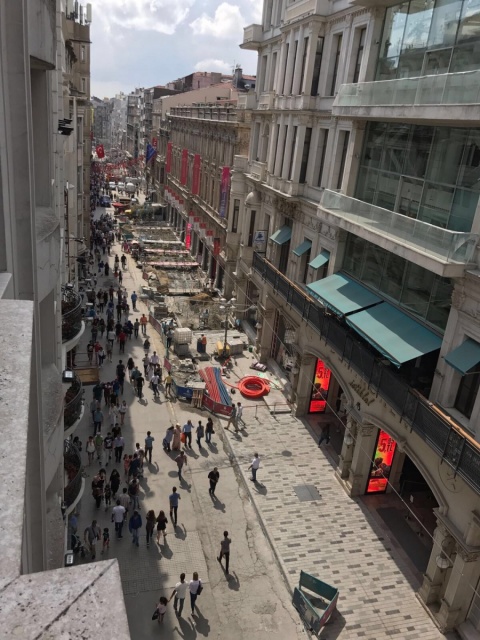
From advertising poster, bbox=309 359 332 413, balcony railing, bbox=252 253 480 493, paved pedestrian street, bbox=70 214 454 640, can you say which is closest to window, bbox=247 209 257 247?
balcony railing, bbox=252 253 480 493

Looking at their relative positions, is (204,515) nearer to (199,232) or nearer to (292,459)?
(292,459)

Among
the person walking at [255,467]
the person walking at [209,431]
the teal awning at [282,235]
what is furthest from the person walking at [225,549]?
the teal awning at [282,235]

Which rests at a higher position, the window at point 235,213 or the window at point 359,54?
the window at point 359,54

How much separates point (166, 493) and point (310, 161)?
1629 cm

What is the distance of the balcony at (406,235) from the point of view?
546 inches

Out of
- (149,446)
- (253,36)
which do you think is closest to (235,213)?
(253,36)

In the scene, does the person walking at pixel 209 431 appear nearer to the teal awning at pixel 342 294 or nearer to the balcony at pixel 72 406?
the teal awning at pixel 342 294

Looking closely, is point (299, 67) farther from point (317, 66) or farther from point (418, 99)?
point (418, 99)

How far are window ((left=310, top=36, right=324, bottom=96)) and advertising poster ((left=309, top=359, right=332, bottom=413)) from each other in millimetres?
13111

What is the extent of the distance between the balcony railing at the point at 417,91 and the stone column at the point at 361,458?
11647mm

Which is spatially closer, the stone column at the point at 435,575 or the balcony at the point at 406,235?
the balcony at the point at 406,235

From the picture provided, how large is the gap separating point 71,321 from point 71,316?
0.15m

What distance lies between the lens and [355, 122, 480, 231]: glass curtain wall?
49.0 feet

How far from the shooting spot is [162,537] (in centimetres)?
1738
